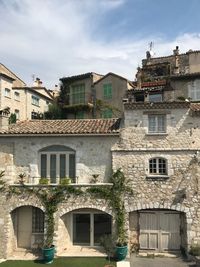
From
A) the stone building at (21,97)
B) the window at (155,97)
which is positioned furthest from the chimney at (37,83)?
the window at (155,97)

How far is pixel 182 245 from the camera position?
20688 millimetres

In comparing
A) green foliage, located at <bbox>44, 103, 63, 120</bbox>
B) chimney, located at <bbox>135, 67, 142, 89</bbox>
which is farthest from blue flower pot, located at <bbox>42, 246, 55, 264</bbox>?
green foliage, located at <bbox>44, 103, 63, 120</bbox>

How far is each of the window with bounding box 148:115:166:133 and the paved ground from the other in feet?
25.5

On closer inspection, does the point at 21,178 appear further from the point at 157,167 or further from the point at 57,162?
the point at 157,167

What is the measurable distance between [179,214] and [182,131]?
5281 millimetres

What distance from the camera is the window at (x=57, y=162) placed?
2156 centimetres

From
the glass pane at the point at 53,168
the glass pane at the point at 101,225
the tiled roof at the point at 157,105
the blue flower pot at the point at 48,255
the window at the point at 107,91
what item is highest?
the window at the point at 107,91

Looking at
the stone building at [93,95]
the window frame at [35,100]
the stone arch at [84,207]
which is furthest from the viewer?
the window frame at [35,100]

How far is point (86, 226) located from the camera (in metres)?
Answer: 21.8

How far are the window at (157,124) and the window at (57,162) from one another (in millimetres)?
5310

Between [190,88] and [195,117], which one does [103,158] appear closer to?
[195,117]

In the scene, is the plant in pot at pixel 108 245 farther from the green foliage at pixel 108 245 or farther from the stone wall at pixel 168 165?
the stone wall at pixel 168 165

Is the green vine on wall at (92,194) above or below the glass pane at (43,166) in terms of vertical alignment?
below

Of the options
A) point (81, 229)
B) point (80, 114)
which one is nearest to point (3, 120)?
point (81, 229)
